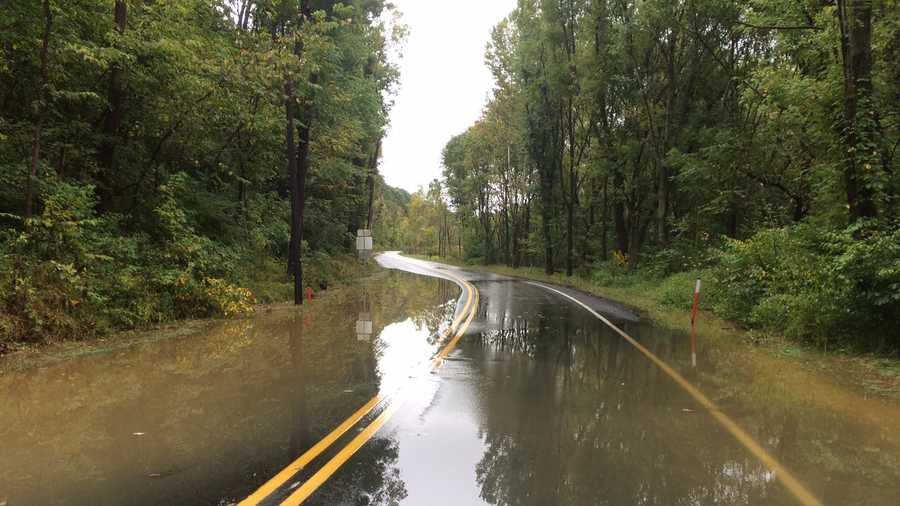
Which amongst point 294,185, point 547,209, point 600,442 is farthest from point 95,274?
point 547,209

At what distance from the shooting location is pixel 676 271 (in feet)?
76.4

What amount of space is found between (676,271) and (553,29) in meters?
15.4

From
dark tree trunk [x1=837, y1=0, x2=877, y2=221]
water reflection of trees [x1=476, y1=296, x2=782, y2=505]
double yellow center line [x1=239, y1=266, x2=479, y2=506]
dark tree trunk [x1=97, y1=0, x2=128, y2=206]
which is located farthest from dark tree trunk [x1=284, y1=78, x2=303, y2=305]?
dark tree trunk [x1=837, y1=0, x2=877, y2=221]

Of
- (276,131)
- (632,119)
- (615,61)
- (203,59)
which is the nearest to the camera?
(203,59)

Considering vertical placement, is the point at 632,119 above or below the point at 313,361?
above

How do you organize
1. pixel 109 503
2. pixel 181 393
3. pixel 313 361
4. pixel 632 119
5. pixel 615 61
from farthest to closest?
pixel 632 119, pixel 615 61, pixel 313 361, pixel 181 393, pixel 109 503

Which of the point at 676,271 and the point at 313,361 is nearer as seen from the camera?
the point at 313,361

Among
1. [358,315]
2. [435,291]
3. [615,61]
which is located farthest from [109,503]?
[615,61]

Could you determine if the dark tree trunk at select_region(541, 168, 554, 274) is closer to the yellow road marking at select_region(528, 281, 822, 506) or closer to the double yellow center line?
the yellow road marking at select_region(528, 281, 822, 506)

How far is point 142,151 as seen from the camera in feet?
50.0

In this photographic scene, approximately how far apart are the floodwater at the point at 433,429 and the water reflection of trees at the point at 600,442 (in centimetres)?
2

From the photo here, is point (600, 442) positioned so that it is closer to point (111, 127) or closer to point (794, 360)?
point (794, 360)

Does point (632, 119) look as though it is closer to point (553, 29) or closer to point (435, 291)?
point (553, 29)

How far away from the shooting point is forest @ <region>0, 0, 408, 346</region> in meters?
9.99
